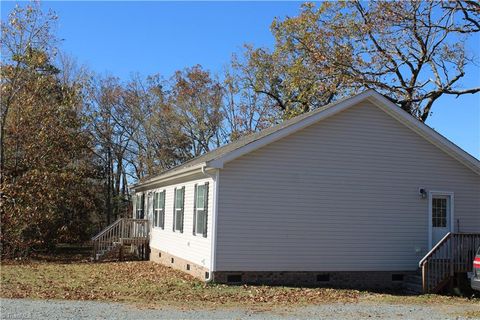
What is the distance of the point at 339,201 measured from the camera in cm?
1527

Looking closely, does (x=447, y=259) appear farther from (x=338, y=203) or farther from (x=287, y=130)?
(x=287, y=130)

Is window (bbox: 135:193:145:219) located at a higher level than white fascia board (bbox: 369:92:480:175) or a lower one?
lower

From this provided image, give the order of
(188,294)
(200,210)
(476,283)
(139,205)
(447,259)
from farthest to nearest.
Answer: (139,205) → (200,210) → (447,259) → (188,294) → (476,283)

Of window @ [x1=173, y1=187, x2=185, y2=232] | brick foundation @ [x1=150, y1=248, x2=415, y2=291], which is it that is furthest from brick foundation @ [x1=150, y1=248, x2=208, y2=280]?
window @ [x1=173, y1=187, x2=185, y2=232]

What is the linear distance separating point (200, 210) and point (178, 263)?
3.10 metres

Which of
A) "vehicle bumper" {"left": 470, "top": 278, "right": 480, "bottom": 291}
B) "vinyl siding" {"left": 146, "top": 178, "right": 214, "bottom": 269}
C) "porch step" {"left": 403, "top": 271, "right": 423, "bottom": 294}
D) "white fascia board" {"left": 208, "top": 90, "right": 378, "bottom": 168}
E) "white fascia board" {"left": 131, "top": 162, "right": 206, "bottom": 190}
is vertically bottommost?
"porch step" {"left": 403, "top": 271, "right": 423, "bottom": 294}

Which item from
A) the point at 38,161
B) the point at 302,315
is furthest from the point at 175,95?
the point at 302,315

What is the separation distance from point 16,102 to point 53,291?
12492mm

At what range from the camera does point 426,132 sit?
52.0 feet

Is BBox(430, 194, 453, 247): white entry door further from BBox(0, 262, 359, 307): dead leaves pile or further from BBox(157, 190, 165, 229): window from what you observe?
BBox(157, 190, 165, 229): window

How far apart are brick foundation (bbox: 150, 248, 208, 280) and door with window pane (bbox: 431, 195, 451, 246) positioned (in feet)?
23.9

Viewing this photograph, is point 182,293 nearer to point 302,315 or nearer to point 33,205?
point 302,315

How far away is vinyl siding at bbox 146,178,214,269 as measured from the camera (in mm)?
14680

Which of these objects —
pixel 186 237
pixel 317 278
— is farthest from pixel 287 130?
pixel 186 237
